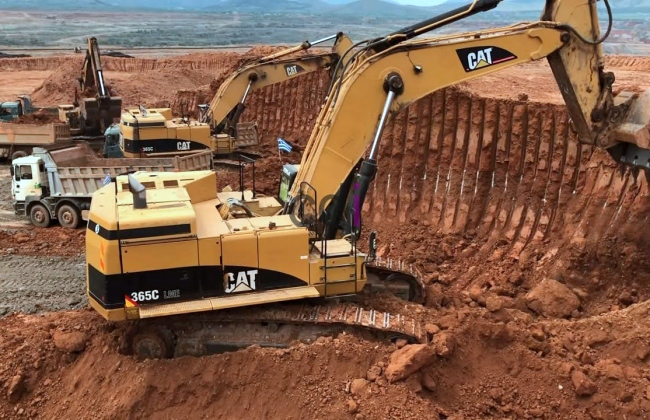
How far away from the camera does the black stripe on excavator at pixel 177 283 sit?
302 inches

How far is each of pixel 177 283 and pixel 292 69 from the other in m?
12.9

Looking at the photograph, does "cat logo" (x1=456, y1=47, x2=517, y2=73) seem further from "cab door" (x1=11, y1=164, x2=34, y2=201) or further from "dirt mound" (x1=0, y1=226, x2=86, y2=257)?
"cab door" (x1=11, y1=164, x2=34, y2=201)

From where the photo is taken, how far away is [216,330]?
321 inches

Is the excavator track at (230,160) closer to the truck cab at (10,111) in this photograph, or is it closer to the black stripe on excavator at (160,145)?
the black stripe on excavator at (160,145)

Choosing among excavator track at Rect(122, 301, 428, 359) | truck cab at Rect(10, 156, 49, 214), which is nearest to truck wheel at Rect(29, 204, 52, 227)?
truck cab at Rect(10, 156, 49, 214)

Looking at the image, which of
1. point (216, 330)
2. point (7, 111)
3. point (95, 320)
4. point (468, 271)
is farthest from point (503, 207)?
point (7, 111)

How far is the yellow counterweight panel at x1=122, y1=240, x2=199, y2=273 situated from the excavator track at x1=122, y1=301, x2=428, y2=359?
765mm

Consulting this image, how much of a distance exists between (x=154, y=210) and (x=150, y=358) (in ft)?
6.08

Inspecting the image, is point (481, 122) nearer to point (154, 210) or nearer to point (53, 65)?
point (154, 210)

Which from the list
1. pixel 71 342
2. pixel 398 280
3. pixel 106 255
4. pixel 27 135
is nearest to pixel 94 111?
pixel 27 135

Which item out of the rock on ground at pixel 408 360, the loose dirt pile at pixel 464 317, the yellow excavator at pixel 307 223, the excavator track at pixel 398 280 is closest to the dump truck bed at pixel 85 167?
the loose dirt pile at pixel 464 317

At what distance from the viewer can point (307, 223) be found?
874 cm

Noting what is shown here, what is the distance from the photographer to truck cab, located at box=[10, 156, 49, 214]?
15.4 m

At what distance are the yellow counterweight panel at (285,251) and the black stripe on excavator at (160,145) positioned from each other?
11.5 meters
